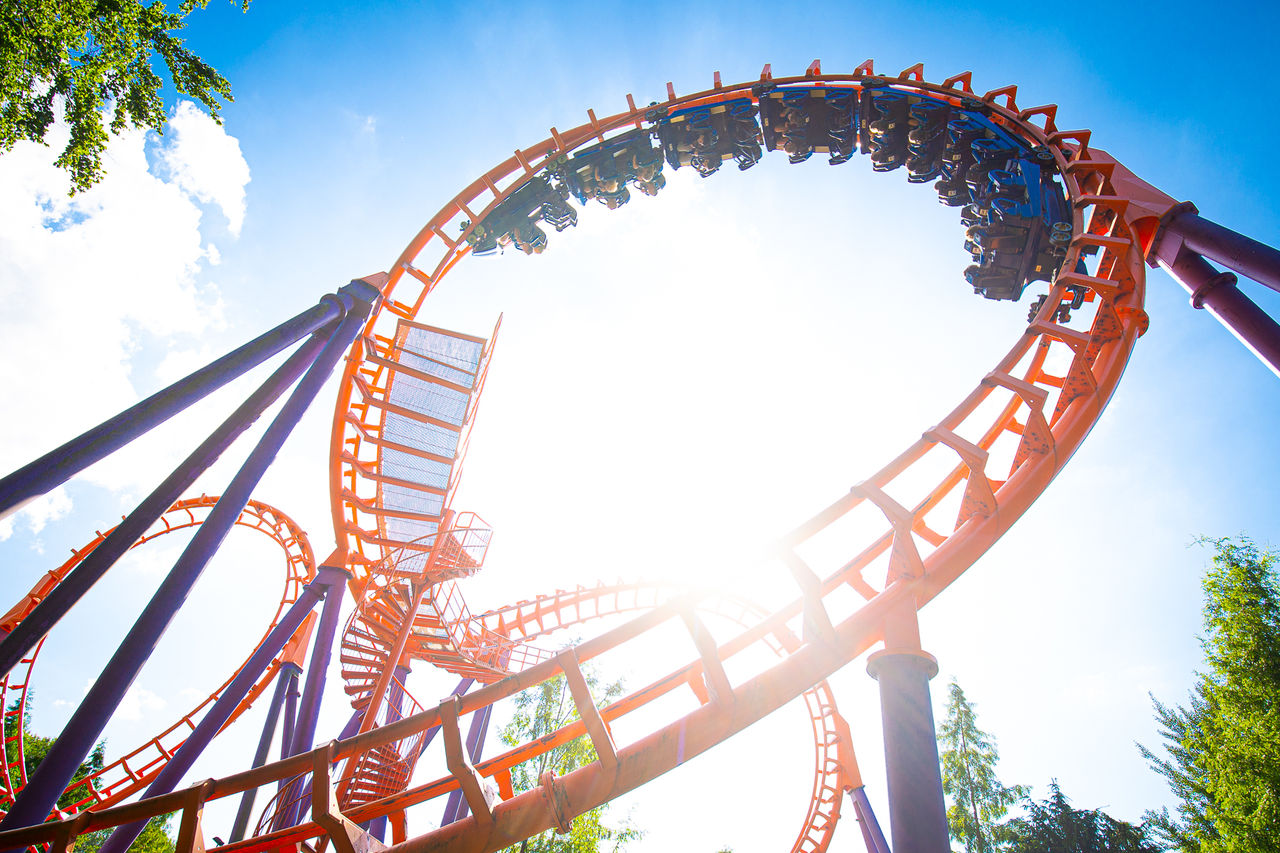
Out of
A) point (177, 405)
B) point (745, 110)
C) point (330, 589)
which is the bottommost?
point (177, 405)

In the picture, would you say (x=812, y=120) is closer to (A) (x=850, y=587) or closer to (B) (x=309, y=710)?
(A) (x=850, y=587)

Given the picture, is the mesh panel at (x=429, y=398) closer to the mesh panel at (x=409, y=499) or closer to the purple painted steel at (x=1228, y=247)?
the mesh panel at (x=409, y=499)

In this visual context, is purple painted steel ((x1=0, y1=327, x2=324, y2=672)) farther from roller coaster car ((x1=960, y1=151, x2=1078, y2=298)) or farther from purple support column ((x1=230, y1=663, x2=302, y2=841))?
roller coaster car ((x1=960, y1=151, x2=1078, y2=298))

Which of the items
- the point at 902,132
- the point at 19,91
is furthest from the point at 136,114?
the point at 902,132

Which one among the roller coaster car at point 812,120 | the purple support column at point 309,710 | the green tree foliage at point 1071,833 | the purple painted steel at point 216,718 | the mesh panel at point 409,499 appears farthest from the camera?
the green tree foliage at point 1071,833

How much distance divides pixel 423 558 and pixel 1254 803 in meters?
12.9

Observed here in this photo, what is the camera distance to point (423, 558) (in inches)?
279

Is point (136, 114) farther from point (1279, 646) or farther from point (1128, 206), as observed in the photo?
point (1279, 646)

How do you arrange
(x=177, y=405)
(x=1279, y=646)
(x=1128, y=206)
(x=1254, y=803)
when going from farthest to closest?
(x=1279, y=646) < (x=1254, y=803) < (x=1128, y=206) < (x=177, y=405)

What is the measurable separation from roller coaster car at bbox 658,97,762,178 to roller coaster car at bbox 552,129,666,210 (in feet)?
0.75

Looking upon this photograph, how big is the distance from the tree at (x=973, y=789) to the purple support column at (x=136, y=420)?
767 inches

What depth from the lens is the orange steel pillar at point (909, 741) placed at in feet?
6.63

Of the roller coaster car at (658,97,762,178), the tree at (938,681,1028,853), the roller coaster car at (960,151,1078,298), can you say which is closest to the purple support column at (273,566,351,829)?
the roller coaster car at (658,97,762,178)

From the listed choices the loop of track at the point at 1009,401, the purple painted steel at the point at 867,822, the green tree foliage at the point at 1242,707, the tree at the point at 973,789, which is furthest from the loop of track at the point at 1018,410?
the tree at the point at 973,789
